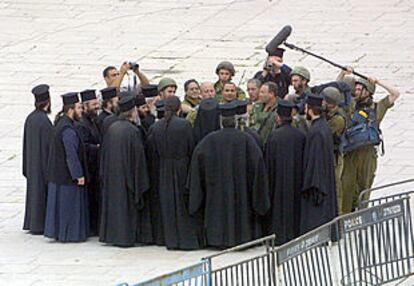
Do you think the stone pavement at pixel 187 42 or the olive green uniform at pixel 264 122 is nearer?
the olive green uniform at pixel 264 122

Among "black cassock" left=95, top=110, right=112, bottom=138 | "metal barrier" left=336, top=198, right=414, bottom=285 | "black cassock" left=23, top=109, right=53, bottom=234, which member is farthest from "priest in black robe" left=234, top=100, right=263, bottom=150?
"black cassock" left=23, top=109, right=53, bottom=234

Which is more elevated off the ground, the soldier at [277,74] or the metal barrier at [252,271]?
the soldier at [277,74]

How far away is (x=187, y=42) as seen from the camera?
30.0 metres

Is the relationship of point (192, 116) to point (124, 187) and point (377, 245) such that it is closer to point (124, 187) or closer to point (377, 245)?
point (124, 187)

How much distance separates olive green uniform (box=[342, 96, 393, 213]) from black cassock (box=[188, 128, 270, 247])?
130cm

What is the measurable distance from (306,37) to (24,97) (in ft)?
17.4

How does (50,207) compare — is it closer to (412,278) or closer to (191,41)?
(412,278)

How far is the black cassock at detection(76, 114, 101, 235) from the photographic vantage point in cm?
2067

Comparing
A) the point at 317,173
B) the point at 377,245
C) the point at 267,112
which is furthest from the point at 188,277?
the point at 267,112

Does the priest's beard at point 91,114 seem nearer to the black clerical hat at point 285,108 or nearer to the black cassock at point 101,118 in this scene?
the black cassock at point 101,118

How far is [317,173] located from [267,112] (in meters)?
1.20

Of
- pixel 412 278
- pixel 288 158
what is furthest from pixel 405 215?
pixel 288 158

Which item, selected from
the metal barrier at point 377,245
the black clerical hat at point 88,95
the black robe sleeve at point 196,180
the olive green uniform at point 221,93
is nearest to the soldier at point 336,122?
the olive green uniform at point 221,93

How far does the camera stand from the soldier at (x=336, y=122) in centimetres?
2023
